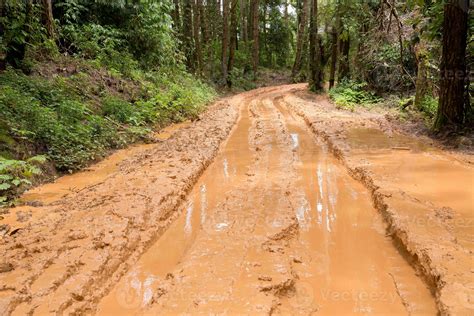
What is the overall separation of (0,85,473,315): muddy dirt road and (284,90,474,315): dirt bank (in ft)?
0.08

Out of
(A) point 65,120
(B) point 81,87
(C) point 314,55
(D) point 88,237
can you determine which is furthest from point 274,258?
(C) point 314,55

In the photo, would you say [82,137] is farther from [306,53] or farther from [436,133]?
[306,53]

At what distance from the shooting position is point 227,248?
3.88 meters

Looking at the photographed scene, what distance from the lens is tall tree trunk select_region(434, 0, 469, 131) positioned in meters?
8.49

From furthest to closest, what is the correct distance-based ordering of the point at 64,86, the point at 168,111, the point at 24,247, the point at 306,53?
the point at 306,53, the point at 168,111, the point at 64,86, the point at 24,247

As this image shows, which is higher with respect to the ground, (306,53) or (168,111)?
(306,53)

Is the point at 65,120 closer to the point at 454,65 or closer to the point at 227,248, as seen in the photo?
the point at 227,248

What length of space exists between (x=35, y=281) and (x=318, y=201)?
344cm

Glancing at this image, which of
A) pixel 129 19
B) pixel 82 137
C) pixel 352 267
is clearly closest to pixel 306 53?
pixel 129 19

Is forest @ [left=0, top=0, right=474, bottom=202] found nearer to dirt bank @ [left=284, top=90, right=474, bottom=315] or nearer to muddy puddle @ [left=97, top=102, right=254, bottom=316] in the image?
dirt bank @ [left=284, top=90, right=474, bottom=315]

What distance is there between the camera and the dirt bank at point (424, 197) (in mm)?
3195

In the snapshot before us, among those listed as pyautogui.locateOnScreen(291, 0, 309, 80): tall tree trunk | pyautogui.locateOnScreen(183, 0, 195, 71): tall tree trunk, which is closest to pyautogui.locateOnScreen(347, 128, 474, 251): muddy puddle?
pyautogui.locateOnScreen(183, 0, 195, 71): tall tree trunk

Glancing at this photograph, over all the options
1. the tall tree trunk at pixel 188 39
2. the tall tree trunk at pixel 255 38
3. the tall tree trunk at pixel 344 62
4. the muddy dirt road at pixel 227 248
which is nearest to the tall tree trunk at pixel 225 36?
the tall tree trunk at pixel 188 39

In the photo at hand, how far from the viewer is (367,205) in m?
5.16
